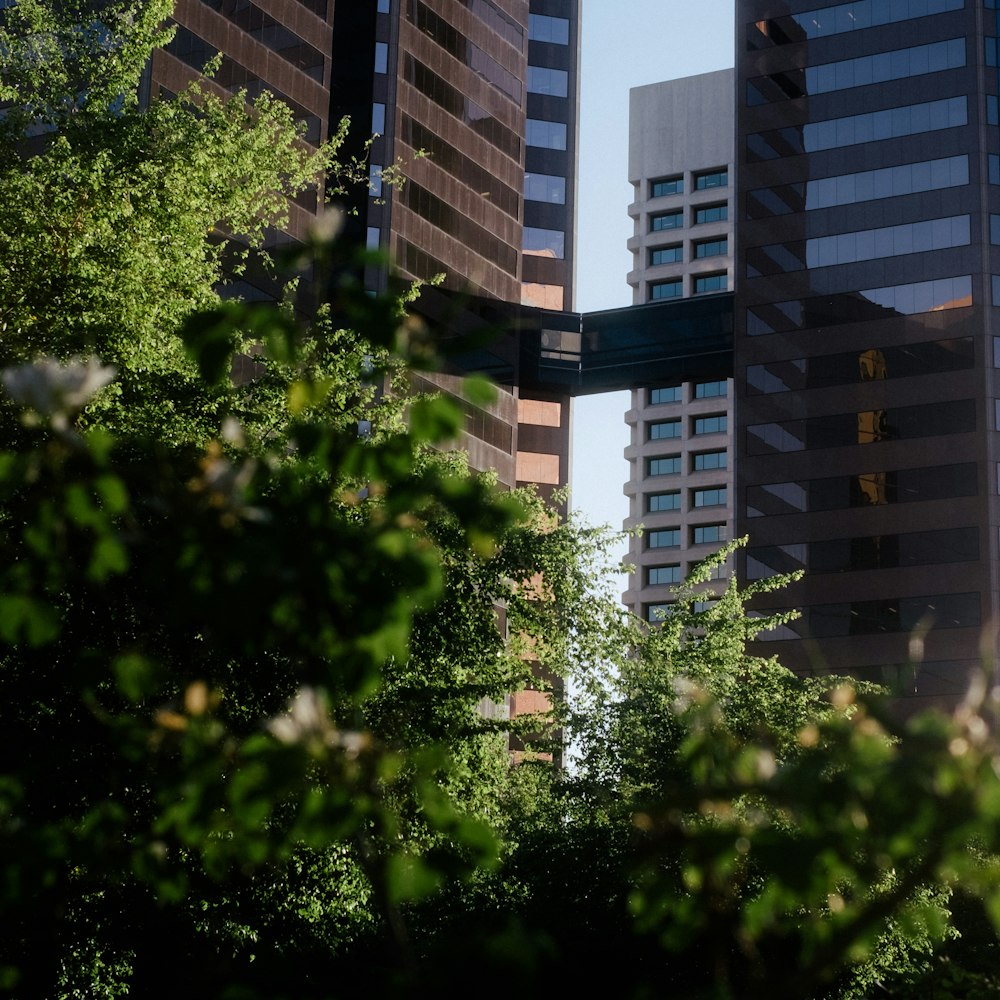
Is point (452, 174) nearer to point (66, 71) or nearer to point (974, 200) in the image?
point (974, 200)

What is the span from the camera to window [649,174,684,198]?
134250 millimetres

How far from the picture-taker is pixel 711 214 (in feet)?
436

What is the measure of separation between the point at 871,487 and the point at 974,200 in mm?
15046

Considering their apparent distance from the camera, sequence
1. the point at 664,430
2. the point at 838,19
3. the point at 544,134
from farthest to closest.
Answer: the point at 664,430
the point at 544,134
the point at 838,19

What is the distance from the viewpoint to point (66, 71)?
20.9 metres

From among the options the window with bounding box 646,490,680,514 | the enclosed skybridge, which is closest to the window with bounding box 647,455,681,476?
the window with bounding box 646,490,680,514

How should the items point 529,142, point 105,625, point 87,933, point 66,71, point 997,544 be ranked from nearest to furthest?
point 105,625, point 87,933, point 66,71, point 997,544, point 529,142

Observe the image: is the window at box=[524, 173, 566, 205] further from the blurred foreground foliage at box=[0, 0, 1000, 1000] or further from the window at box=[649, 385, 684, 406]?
the blurred foreground foliage at box=[0, 0, 1000, 1000]

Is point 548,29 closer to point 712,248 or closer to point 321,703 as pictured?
point 712,248

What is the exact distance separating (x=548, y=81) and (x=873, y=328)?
31042 millimetres

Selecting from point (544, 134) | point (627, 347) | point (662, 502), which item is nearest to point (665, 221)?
point (662, 502)

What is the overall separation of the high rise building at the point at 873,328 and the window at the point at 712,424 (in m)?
51.3

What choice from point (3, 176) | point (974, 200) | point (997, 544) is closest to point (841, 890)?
point (3, 176)

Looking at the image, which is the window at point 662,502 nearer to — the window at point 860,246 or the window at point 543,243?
the window at point 543,243
